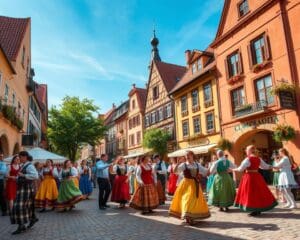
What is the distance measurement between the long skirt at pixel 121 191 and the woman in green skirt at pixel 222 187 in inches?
132

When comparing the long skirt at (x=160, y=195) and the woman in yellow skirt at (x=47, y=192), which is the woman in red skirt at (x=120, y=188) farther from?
the woman in yellow skirt at (x=47, y=192)

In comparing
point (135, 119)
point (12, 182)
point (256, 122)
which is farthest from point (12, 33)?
point (135, 119)

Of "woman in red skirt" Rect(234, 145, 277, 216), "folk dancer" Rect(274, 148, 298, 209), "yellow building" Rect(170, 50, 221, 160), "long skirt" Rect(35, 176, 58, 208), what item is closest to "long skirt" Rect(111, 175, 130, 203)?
"long skirt" Rect(35, 176, 58, 208)

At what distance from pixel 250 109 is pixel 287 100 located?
343 centimetres

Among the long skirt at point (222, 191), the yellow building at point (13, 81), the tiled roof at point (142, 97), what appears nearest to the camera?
the long skirt at point (222, 191)

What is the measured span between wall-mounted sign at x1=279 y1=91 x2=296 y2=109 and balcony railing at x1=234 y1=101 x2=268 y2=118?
202 centimetres

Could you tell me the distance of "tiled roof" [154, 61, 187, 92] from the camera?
33.2 metres

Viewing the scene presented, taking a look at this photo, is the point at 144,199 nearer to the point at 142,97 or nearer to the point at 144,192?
the point at 144,192

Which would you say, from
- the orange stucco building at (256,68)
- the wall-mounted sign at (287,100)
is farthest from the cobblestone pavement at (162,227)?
the orange stucco building at (256,68)

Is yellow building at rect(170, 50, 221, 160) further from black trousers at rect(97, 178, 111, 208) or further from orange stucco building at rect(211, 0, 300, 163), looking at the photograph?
black trousers at rect(97, 178, 111, 208)

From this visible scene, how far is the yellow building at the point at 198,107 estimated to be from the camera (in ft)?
77.7

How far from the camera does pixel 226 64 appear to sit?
71.5ft

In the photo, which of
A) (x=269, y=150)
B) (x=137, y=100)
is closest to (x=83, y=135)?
(x=137, y=100)

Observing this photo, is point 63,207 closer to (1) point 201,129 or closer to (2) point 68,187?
(2) point 68,187
